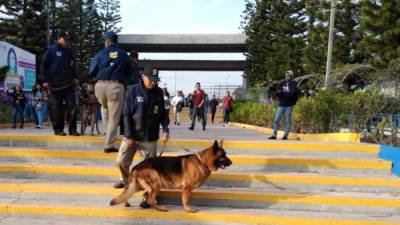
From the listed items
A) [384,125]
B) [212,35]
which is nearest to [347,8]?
[384,125]

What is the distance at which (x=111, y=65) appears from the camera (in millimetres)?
6508

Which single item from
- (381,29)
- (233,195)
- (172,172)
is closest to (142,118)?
(172,172)

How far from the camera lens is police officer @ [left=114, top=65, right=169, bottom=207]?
18.0 ft

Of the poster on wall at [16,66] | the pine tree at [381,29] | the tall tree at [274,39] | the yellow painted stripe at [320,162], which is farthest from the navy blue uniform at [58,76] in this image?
the tall tree at [274,39]

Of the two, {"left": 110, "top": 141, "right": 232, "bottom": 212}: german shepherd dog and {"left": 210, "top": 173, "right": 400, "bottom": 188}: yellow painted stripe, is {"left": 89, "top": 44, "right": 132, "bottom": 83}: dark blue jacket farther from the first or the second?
{"left": 210, "top": 173, "right": 400, "bottom": 188}: yellow painted stripe

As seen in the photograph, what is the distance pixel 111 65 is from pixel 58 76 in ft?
5.09

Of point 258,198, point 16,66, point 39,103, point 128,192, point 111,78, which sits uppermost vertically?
point 16,66

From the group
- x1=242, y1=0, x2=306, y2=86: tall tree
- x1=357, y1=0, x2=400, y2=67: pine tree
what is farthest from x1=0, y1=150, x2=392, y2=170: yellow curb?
x1=242, y1=0, x2=306, y2=86: tall tree

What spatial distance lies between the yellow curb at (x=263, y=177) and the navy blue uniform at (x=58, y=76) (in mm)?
1447

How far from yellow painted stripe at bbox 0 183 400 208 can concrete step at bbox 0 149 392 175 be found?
0.95m

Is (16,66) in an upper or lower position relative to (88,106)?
upper

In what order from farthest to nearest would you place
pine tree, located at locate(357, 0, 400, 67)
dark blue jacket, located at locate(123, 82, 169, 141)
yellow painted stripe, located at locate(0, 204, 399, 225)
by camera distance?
pine tree, located at locate(357, 0, 400, 67) < dark blue jacket, located at locate(123, 82, 169, 141) < yellow painted stripe, located at locate(0, 204, 399, 225)

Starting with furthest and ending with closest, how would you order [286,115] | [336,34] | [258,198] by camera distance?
[336,34], [286,115], [258,198]

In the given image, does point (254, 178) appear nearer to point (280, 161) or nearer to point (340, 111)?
point (280, 161)
